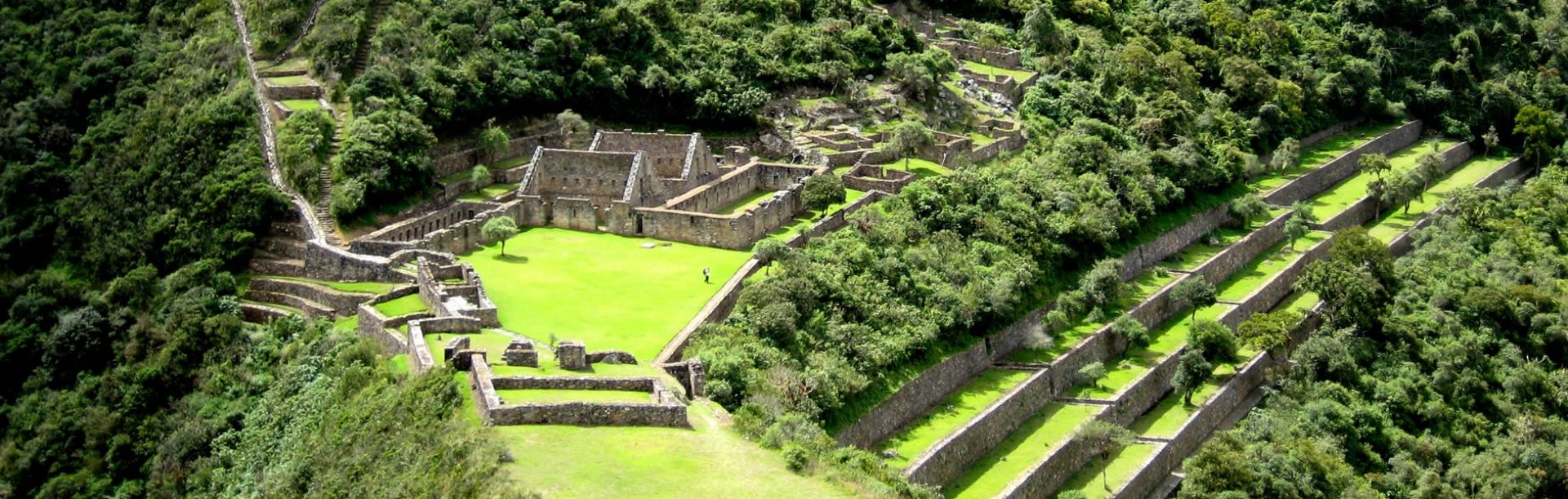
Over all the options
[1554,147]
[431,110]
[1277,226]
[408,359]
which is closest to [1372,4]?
[1554,147]

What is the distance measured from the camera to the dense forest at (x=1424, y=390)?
2122 inches

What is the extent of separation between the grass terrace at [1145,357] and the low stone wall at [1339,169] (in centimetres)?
1533

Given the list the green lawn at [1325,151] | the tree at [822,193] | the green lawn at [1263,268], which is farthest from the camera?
the green lawn at [1325,151]

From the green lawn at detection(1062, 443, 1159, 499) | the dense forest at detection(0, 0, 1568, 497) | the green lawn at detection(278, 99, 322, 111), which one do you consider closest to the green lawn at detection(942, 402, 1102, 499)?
the green lawn at detection(1062, 443, 1159, 499)

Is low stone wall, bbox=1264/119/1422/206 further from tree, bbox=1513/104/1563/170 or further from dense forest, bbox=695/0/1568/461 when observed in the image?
tree, bbox=1513/104/1563/170

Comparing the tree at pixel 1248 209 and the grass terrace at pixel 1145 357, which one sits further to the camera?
the tree at pixel 1248 209

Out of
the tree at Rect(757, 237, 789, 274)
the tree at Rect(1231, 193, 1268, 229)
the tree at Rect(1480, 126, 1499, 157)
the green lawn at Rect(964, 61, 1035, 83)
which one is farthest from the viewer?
the tree at Rect(1480, 126, 1499, 157)

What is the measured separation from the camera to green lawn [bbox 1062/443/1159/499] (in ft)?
165

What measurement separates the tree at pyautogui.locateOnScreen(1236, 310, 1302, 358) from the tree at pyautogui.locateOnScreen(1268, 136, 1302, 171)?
2113 cm

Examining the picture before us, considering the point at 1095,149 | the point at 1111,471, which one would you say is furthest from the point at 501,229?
the point at 1095,149

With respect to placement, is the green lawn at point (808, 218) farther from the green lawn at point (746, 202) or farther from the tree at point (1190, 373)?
the tree at point (1190, 373)

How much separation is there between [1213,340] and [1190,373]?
2456 millimetres

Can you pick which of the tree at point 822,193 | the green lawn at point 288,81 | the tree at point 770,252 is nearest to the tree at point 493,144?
the green lawn at point 288,81

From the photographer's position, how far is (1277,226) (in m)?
74.6
